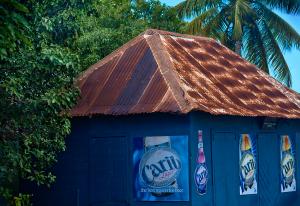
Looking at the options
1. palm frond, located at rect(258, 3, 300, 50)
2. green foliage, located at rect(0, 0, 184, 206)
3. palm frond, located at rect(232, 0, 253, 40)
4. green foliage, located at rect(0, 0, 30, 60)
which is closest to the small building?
green foliage, located at rect(0, 0, 184, 206)

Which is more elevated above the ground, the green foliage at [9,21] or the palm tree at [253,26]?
the palm tree at [253,26]

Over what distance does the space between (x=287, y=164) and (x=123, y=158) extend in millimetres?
4658

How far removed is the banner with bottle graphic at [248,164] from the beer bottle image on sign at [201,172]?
4.87ft

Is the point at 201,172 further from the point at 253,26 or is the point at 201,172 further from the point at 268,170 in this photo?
the point at 253,26

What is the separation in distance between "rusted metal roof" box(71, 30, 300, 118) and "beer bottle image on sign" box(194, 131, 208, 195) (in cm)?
84

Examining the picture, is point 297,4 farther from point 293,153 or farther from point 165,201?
point 165,201

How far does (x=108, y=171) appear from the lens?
14.4m

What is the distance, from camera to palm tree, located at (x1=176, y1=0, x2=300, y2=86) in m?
27.2

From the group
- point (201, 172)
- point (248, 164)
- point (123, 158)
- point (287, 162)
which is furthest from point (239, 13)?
point (201, 172)

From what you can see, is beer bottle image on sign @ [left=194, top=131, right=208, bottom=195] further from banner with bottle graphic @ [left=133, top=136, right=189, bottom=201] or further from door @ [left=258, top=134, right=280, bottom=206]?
door @ [left=258, top=134, right=280, bottom=206]

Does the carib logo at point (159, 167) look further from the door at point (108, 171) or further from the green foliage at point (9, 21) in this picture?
the green foliage at point (9, 21)

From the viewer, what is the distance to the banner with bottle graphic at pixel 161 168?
44.7 feet

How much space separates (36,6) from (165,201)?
14.8 ft

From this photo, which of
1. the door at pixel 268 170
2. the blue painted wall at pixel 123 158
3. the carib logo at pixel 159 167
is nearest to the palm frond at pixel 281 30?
the door at pixel 268 170
